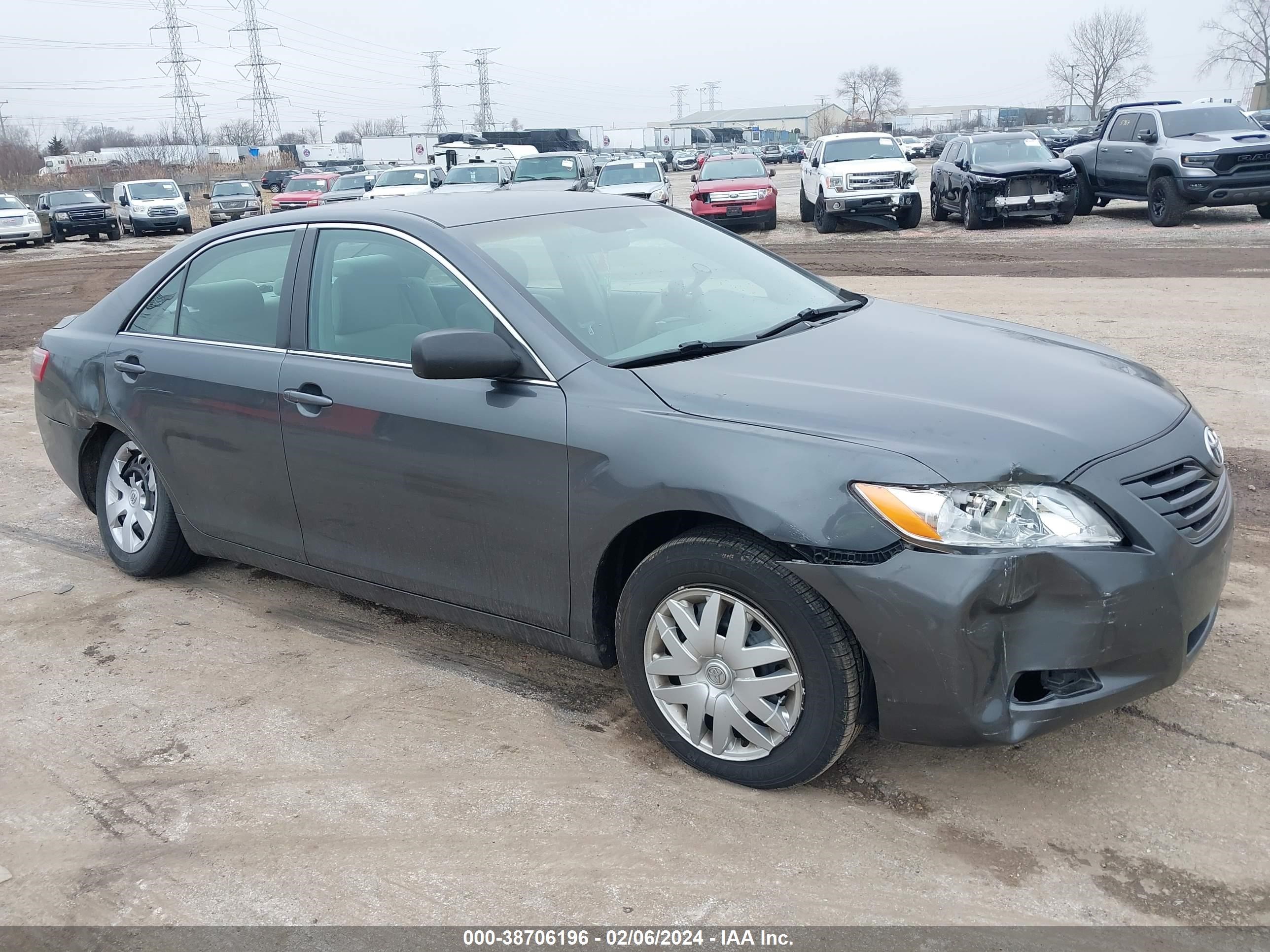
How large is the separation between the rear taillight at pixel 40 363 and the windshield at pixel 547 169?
2191 cm

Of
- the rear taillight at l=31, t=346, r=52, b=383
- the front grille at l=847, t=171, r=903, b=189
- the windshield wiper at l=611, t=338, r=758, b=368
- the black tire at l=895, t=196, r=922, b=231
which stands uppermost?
the windshield wiper at l=611, t=338, r=758, b=368

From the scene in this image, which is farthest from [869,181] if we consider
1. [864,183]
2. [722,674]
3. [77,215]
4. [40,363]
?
[77,215]

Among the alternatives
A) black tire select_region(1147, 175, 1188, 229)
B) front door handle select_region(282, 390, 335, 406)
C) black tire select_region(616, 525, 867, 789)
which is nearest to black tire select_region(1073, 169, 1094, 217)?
black tire select_region(1147, 175, 1188, 229)

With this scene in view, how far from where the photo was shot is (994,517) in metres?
2.80

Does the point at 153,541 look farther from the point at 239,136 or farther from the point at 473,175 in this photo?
the point at 239,136

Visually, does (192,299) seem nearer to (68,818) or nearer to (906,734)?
(68,818)

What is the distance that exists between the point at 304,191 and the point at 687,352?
3294cm

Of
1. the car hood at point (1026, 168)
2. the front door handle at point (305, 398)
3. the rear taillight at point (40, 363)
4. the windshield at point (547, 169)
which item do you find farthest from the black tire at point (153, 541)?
the windshield at point (547, 169)

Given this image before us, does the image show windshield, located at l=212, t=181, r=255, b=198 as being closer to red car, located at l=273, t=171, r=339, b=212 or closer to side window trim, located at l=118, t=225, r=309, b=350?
red car, located at l=273, t=171, r=339, b=212

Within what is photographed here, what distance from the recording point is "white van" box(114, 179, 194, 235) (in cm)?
3281

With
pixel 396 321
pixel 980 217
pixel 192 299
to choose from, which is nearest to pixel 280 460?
pixel 396 321

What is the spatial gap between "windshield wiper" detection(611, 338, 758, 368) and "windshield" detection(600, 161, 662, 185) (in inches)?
825

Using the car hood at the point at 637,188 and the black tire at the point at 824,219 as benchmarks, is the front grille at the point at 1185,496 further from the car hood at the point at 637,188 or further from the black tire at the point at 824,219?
the car hood at the point at 637,188

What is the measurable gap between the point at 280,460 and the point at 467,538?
3.13ft
